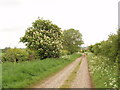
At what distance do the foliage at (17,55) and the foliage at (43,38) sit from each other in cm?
148

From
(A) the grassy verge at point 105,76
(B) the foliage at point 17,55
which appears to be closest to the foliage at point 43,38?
(B) the foliage at point 17,55

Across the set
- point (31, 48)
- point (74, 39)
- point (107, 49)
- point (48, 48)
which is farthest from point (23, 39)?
point (74, 39)

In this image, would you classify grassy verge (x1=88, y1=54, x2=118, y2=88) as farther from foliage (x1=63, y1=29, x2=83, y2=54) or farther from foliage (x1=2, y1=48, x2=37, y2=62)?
foliage (x1=63, y1=29, x2=83, y2=54)

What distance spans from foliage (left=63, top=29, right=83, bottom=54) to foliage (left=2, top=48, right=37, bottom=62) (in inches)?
1637

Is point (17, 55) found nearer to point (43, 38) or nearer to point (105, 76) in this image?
point (43, 38)

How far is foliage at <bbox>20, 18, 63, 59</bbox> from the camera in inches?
1102

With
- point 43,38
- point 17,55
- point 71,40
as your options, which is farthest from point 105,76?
point 71,40

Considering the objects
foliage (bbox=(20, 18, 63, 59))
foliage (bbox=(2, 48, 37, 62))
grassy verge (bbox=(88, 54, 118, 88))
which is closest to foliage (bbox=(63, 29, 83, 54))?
foliage (bbox=(20, 18, 63, 59))

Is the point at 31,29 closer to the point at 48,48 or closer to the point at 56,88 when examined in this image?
the point at 48,48

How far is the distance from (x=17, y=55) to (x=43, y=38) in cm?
799

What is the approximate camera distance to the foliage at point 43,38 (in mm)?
Result: 27981

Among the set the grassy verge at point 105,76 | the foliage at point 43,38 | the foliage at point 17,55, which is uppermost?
the foliage at point 43,38

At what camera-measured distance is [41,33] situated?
29.0m

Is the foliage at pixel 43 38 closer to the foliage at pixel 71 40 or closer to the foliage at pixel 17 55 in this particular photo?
the foliage at pixel 17 55
